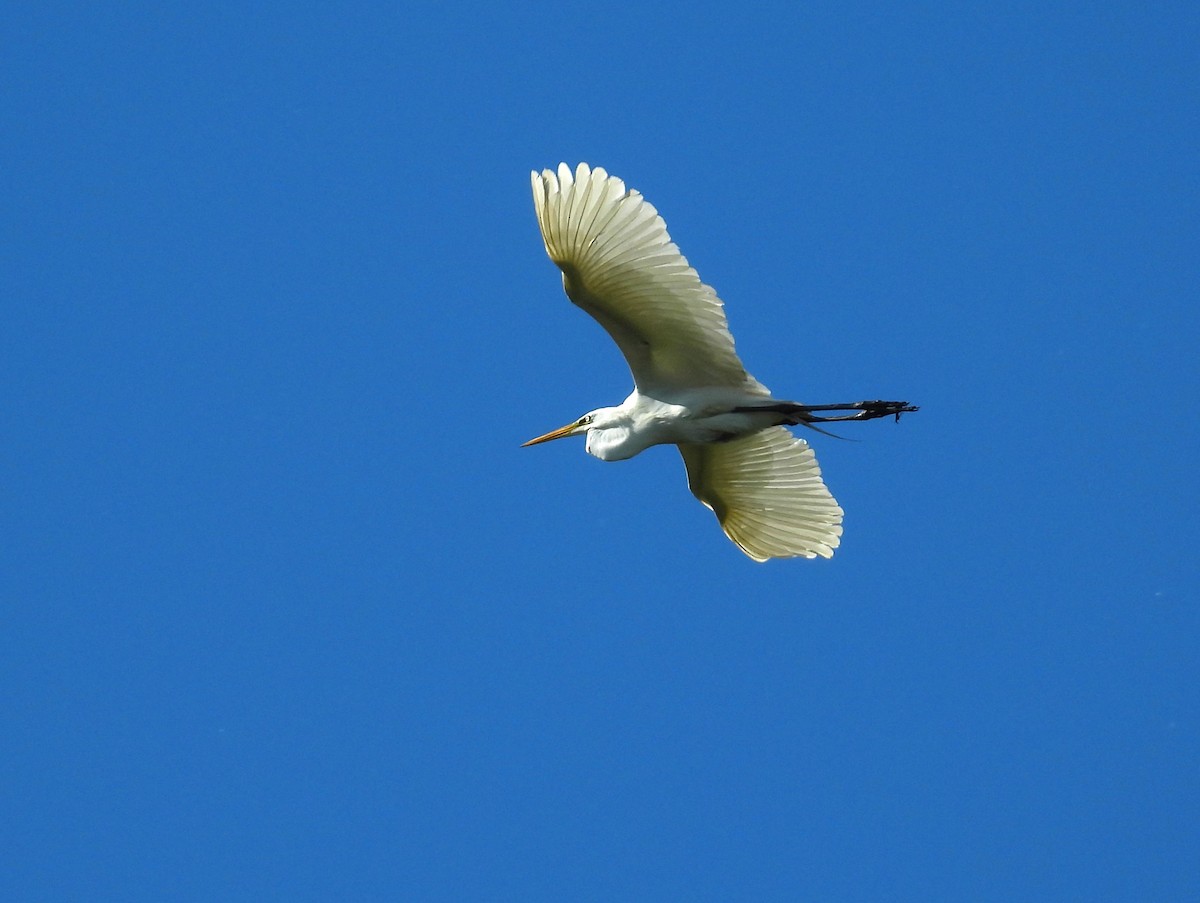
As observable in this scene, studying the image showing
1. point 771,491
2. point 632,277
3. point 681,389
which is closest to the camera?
point 632,277

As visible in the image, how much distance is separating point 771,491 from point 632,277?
80.5 inches

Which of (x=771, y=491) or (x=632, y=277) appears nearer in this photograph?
(x=632, y=277)

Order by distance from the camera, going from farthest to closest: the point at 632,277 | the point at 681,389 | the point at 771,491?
the point at 771,491 → the point at 681,389 → the point at 632,277

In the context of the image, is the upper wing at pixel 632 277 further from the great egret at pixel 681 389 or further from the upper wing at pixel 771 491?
the upper wing at pixel 771 491

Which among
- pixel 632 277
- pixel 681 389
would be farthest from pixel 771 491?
pixel 632 277

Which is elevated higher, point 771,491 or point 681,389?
point 681,389

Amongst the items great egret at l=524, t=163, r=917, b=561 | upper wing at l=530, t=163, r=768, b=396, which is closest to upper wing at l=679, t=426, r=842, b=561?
great egret at l=524, t=163, r=917, b=561

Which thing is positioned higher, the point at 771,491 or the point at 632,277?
the point at 632,277

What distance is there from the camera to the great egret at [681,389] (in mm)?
7684

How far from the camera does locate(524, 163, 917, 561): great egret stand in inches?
303

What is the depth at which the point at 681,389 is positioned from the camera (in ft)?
28.4

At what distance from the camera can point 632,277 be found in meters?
Result: 7.88

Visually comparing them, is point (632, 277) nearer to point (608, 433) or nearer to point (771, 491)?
point (608, 433)

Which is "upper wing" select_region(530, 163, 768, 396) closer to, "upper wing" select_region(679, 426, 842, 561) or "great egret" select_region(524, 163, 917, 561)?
"great egret" select_region(524, 163, 917, 561)
